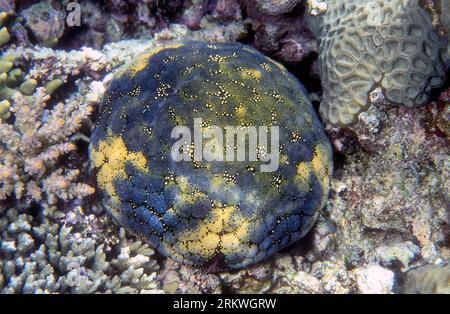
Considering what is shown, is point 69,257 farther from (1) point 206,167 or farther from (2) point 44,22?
(2) point 44,22

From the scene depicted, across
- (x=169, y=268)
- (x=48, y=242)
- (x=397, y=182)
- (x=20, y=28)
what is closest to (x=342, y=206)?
(x=397, y=182)

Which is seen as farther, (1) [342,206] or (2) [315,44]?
(2) [315,44]

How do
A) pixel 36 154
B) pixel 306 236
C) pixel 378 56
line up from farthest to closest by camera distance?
pixel 306 236 < pixel 378 56 < pixel 36 154

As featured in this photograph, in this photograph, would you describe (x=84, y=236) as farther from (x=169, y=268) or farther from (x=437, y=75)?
(x=437, y=75)

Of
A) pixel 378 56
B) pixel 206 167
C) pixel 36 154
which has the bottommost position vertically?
pixel 36 154

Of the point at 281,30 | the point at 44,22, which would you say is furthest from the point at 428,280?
the point at 44,22

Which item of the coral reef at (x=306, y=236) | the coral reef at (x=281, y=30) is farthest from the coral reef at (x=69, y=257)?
the coral reef at (x=281, y=30)

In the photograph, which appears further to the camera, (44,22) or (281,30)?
(44,22)
